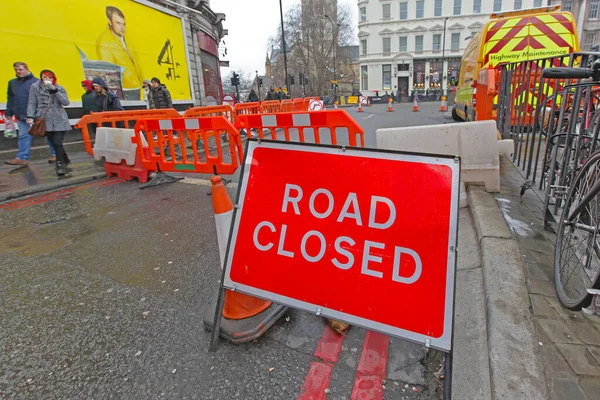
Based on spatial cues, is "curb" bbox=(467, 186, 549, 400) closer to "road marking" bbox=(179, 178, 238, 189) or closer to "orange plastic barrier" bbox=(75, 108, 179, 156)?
"road marking" bbox=(179, 178, 238, 189)

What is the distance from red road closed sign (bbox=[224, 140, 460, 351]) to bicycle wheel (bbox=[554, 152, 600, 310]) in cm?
98

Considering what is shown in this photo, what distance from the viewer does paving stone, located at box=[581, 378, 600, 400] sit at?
1.47 metres

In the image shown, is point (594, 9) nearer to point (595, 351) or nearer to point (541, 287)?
point (541, 287)

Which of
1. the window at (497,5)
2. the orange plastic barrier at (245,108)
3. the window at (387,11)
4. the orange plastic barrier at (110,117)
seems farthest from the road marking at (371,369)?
the window at (497,5)

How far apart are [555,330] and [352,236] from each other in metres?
1.28

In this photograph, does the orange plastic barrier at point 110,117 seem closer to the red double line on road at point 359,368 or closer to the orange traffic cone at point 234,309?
the orange traffic cone at point 234,309

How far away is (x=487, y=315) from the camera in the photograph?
76.4 inches

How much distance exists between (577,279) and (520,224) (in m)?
1.02

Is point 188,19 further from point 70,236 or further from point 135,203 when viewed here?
point 70,236

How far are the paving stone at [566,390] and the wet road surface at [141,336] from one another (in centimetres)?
51

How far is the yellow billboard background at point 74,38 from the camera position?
8.76m

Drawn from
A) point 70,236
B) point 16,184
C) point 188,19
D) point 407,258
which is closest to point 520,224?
point 407,258

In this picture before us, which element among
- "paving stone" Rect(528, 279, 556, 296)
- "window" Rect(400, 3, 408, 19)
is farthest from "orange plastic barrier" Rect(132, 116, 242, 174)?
"window" Rect(400, 3, 408, 19)

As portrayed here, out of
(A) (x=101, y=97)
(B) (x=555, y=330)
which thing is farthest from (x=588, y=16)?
(B) (x=555, y=330)
